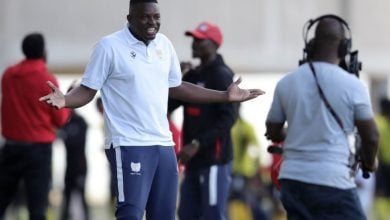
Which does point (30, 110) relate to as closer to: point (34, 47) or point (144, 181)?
point (34, 47)

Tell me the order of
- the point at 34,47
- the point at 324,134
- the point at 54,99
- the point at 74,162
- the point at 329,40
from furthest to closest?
the point at 74,162
the point at 34,47
the point at 54,99
the point at 329,40
the point at 324,134

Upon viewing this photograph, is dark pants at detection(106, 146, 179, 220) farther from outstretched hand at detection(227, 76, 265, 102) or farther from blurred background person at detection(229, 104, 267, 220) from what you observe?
blurred background person at detection(229, 104, 267, 220)

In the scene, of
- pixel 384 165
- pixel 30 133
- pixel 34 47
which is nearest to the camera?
pixel 30 133

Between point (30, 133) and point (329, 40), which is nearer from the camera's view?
point (329, 40)

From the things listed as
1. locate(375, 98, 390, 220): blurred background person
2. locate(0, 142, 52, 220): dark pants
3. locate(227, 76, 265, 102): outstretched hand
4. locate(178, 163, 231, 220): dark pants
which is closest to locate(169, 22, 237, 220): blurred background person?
locate(178, 163, 231, 220): dark pants

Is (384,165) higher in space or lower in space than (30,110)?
lower

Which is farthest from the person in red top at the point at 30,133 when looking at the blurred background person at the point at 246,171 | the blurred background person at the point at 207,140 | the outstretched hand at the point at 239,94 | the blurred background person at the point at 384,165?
the blurred background person at the point at 384,165

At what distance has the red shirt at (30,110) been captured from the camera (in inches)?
447

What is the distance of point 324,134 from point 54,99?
1.67 m

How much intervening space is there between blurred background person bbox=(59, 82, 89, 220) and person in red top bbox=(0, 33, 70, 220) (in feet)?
21.1

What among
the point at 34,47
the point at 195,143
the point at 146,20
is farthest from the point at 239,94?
the point at 34,47

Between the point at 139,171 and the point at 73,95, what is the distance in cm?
63

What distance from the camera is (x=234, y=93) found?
9117mm

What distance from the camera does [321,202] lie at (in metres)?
7.94
